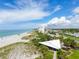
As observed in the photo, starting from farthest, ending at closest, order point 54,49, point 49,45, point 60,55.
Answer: point 49,45
point 54,49
point 60,55

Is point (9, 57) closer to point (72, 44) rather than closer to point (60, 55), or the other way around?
point (60, 55)

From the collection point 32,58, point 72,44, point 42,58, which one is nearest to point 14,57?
point 32,58

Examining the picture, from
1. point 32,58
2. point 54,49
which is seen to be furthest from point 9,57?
point 54,49

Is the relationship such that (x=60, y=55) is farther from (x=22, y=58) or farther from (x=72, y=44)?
(x=72, y=44)

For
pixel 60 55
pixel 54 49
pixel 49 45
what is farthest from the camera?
pixel 49 45

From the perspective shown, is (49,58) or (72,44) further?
(72,44)

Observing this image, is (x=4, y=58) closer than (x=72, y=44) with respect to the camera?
Yes

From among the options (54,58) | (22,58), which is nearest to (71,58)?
(54,58)

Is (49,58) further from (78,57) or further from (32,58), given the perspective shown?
(78,57)
